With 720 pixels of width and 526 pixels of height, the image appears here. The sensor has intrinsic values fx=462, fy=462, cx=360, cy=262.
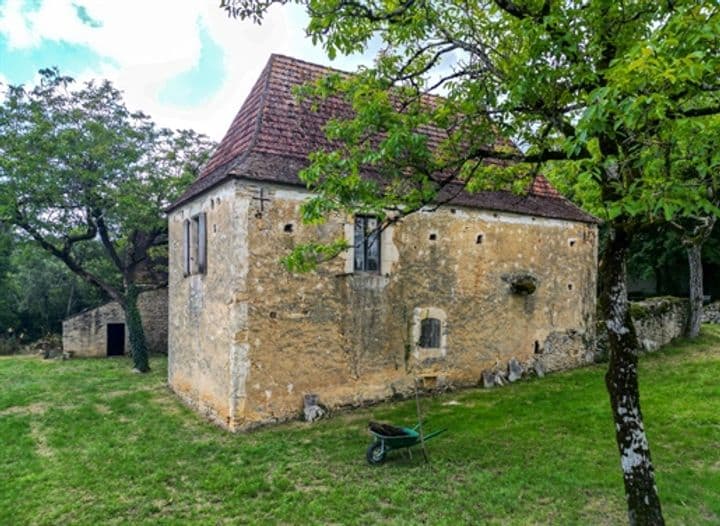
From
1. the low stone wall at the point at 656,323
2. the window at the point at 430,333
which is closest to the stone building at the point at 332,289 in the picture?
the window at the point at 430,333

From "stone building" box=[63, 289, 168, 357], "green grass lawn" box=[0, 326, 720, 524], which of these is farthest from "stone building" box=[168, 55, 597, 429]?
"stone building" box=[63, 289, 168, 357]

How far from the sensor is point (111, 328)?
2166 cm

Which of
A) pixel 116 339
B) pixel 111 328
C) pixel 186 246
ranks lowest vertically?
pixel 116 339

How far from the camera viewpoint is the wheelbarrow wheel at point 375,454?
6898 mm

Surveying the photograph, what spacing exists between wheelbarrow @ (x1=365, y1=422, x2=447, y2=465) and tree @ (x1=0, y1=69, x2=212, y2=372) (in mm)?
12129

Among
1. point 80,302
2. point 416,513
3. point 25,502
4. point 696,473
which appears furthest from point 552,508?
point 80,302

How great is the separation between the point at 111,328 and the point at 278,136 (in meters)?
16.6

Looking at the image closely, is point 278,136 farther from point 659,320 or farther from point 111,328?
point 111,328

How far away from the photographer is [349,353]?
32.0 feet

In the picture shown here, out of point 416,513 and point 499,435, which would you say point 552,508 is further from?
point 499,435

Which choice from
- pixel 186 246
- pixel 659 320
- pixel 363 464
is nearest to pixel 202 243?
pixel 186 246

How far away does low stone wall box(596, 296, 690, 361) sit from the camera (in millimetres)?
14250

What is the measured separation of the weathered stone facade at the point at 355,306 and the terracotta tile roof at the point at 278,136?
0.26 metres

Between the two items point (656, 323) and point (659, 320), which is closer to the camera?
point (656, 323)
